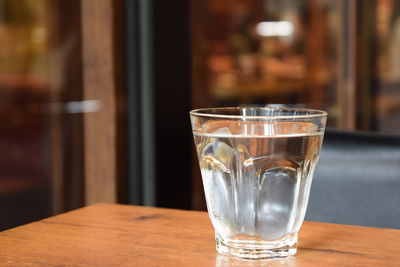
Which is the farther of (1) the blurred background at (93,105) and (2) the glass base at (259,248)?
(1) the blurred background at (93,105)

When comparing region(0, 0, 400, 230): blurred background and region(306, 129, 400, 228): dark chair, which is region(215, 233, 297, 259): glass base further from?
region(0, 0, 400, 230): blurred background

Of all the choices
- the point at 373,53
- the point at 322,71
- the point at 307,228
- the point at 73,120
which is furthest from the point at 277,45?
the point at 307,228

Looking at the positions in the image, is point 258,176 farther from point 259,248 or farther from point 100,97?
point 100,97

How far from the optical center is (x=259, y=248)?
49 cm

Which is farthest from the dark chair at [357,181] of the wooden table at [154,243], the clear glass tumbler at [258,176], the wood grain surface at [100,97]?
the wood grain surface at [100,97]

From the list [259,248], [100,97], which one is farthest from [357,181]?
[100,97]

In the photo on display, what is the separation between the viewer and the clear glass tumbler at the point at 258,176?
0.48 meters

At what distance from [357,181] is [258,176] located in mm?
431

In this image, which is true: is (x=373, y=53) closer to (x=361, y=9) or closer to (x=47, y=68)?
(x=361, y=9)

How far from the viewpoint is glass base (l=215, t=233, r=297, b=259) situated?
0.49 m

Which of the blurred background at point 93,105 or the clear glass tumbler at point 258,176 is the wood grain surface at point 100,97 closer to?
the blurred background at point 93,105

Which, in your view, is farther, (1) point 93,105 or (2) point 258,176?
(1) point 93,105

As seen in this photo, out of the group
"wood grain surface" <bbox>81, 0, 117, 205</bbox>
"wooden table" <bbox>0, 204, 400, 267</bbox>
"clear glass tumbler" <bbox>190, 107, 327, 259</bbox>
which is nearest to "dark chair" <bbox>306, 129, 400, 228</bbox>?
"wooden table" <bbox>0, 204, 400, 267</bbox>

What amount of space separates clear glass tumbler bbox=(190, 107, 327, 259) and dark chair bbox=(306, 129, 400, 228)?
1.27 ft
